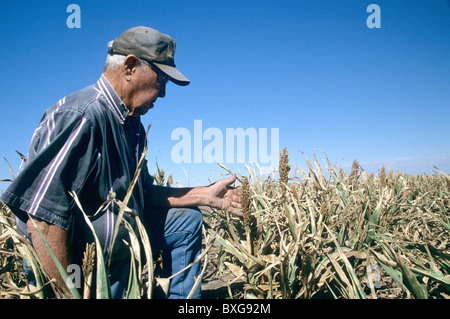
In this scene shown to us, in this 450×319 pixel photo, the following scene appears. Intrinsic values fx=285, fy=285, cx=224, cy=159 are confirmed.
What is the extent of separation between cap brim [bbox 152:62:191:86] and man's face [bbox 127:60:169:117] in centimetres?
4

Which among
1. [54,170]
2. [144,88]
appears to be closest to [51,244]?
[54,170]

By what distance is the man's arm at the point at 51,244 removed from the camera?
1.18 metres

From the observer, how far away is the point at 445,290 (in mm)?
1544

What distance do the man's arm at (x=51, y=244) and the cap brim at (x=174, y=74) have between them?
1040 millimetres

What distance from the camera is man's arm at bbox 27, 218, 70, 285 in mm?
1178

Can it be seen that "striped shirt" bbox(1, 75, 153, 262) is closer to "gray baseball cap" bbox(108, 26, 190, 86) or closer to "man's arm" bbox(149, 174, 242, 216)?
"gray baseball cap" bbox(108, 26, 190, 86)

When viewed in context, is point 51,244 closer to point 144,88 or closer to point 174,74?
point 144,88

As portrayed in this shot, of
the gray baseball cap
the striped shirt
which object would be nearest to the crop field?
the striped shirt

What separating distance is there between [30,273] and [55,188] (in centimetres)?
48

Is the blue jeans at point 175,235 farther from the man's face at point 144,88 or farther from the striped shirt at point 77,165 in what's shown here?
the man's face at point 144,88

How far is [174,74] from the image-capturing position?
1790 millimetres

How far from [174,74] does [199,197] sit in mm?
846
